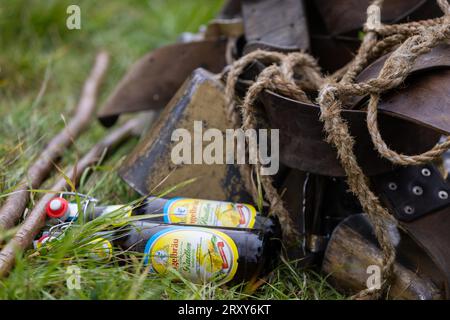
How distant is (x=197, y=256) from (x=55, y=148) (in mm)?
1094

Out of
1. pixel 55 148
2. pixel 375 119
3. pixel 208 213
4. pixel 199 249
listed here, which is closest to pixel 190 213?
pixel 208 213

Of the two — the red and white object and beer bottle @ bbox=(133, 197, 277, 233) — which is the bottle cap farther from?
beer bottle @ bbox=(133, 197, 277, 233)

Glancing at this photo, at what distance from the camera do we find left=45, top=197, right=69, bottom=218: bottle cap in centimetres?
178

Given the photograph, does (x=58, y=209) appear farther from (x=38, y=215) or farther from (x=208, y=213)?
(x=208, y=213)

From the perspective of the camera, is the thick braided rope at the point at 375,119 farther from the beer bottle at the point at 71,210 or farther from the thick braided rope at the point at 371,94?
the beer bottle at the point at 71,210

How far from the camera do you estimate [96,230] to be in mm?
1676

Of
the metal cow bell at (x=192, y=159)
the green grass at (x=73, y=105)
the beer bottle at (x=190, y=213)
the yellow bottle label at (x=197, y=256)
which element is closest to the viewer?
the green grass at (x=73, y=105)

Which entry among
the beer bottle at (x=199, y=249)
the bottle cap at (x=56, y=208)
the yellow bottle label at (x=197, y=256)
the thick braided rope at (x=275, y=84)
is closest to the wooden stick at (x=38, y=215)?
the bottle cap at (x=56, y=208)

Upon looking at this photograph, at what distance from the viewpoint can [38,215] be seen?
1.79 meters

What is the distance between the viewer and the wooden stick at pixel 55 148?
6.02ft

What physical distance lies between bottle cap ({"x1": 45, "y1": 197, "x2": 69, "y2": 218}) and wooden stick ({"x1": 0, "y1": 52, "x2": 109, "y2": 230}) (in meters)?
0.12

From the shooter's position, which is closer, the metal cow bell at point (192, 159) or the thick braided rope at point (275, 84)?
the thick braided rope at point (275, 84)

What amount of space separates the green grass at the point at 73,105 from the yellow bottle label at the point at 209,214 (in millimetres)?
201
